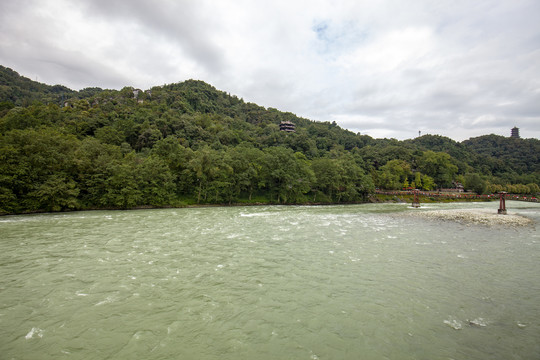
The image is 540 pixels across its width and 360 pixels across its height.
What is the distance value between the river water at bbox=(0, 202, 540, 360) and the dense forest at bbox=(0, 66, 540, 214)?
19.7 metres

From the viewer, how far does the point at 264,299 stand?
888cm

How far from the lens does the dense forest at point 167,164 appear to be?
3144 centimetres

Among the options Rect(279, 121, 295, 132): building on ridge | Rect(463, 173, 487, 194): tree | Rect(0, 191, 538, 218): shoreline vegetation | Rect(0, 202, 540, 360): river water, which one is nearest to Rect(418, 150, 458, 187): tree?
Rect(463, 173, 487, 194): tree

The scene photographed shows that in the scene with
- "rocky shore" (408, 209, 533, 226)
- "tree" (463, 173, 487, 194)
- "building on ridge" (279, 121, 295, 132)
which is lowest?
"rocky shore" (408, 209, 533, 226)

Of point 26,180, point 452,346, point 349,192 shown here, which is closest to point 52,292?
point 452,346

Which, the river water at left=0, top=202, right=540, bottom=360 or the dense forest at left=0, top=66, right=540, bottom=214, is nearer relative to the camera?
the river water at left=0, top=202, right=540, bottom=360

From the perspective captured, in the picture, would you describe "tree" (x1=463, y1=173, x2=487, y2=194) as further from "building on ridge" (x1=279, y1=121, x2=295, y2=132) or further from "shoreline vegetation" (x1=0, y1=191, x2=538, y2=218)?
"building on ridge" (x1=279, y1=121, x2=295, y2=132)

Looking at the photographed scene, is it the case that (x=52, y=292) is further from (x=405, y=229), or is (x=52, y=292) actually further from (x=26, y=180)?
(x=26, y=180)

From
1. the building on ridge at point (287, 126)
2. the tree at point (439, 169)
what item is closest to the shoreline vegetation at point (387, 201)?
the tree at point (439, 169)

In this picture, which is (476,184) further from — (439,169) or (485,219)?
(485,219)

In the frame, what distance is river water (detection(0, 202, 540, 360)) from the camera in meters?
6.27

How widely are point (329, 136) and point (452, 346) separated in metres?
127

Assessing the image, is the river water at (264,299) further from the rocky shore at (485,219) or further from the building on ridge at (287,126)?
the building on ridge at (287,126)

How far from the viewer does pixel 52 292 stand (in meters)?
9.22
